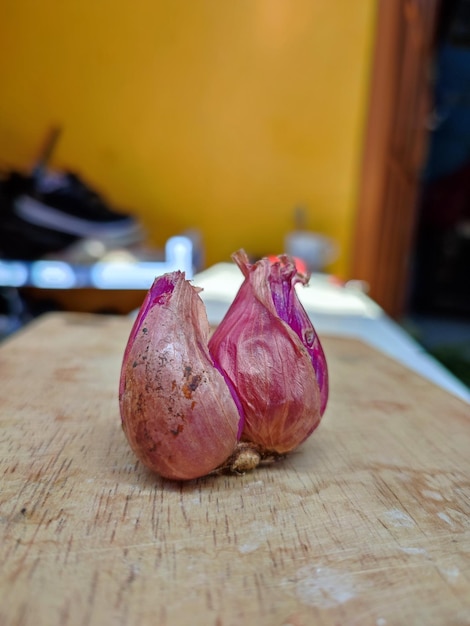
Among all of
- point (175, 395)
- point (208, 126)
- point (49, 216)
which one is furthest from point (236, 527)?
point (208, 126)

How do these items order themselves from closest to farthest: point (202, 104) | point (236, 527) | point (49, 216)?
point (236, 527) < point (49, 216) < point (202, 104)

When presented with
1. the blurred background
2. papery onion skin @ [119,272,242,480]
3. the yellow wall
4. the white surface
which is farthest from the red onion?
the yellow wall

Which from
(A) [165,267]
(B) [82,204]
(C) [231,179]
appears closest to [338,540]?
(A) [165,267]

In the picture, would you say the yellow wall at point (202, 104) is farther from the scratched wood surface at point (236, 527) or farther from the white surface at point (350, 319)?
the scratched wood surface at point (236, 527)

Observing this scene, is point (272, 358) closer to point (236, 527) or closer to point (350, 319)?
point (236, 527)

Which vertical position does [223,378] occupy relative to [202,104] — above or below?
below

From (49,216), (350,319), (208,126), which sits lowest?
(350,319)

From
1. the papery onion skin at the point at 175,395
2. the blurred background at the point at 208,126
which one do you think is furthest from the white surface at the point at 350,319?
the papery onion skin at the point at 175,395

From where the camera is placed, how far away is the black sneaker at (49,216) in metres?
1.31

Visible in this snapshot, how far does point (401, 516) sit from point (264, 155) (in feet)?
4.63

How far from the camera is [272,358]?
41cm

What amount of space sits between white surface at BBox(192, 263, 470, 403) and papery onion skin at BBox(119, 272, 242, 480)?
421 millimetres

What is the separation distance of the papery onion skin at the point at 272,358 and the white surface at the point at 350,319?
357 mm

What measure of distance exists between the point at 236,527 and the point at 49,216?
116 centimetres
